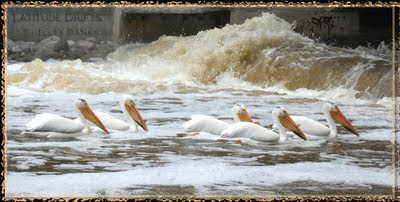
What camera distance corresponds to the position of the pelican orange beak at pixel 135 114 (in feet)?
31.6

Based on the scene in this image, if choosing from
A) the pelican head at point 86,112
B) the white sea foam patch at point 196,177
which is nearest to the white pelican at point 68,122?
the pelican head at point 86,112

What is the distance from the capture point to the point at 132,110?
31.6ft

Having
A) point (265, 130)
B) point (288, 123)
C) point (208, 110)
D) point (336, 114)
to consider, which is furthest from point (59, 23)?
point (336, 114)

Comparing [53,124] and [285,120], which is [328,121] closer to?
[285,120]

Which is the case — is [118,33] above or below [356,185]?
above

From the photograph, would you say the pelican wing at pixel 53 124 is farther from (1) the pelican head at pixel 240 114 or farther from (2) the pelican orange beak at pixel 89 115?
(1) the pelican head at pixel 240 114

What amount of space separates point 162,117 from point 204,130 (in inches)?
11.3

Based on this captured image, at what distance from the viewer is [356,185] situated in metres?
9.23

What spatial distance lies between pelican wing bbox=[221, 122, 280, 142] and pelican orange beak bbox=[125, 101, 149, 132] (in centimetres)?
52

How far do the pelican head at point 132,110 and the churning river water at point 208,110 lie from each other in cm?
4

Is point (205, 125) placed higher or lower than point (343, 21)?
lower

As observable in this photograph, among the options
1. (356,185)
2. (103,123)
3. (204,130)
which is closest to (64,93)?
(103,123)

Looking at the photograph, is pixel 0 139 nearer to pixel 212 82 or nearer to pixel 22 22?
pixel 22 22

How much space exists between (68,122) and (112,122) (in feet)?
0.93
